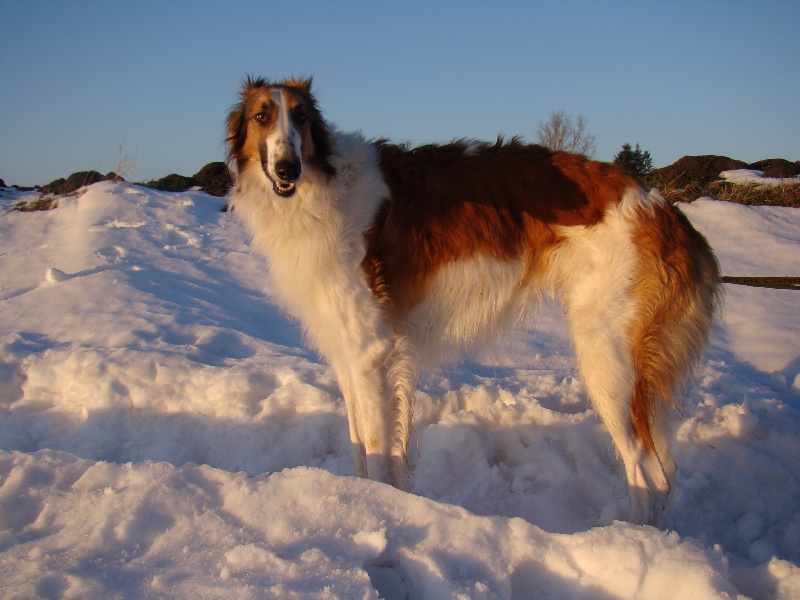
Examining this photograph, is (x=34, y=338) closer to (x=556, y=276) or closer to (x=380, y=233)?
(x=380, y=233)

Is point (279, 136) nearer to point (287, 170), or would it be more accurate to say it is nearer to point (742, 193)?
point (287, 170)

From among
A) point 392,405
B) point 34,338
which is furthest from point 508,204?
point 34,338

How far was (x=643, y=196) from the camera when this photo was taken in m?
3.21

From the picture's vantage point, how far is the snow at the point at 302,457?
1796 millimetres

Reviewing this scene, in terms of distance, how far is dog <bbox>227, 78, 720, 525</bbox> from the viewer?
121 inches

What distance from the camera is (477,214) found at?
130 inches

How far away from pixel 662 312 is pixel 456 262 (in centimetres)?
112

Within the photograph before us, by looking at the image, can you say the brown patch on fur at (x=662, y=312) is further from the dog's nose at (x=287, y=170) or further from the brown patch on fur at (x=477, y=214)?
the dog's nose at (x=287, y=170)

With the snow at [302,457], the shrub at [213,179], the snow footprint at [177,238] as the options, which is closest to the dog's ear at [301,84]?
the snow at [302,457]

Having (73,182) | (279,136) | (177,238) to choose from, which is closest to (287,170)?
(279,136)

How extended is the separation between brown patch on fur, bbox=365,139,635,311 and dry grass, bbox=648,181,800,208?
7538 mm

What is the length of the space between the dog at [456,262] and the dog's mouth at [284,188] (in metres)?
0.01

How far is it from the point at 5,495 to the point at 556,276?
9.05 ft

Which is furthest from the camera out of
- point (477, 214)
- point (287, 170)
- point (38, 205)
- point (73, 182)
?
point (73, 182)
